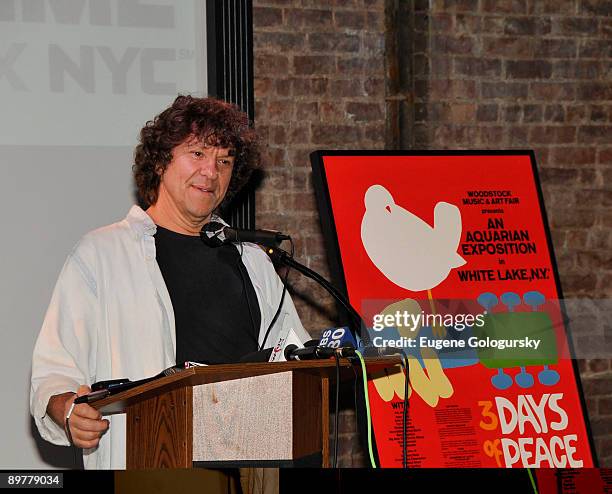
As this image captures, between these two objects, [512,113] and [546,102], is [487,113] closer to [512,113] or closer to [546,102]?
[512,113]

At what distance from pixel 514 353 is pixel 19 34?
2004 millimetres

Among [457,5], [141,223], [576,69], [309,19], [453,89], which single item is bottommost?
[141,223]

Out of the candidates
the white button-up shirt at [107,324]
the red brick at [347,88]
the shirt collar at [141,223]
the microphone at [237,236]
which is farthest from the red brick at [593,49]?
the microphone at [237,236]

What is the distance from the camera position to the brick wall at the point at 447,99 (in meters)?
3.90

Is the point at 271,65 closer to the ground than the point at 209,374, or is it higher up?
higher up

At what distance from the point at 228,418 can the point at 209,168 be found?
2.82 ft

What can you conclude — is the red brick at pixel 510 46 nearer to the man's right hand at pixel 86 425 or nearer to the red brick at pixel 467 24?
the red brick at pixel 467 24

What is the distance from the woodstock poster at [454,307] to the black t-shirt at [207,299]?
0.55m

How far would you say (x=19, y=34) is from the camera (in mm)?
3400

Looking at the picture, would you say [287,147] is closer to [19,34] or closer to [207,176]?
[19,34]

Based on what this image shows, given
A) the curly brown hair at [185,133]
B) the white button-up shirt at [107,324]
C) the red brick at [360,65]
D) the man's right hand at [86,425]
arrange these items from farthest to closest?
the red brick at [360,65]
the curly brown hair at [185,133]
the white button-up shirt at [107,324]
the man's right hand at [86,425]

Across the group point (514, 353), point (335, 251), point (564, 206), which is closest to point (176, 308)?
point (335, 251)

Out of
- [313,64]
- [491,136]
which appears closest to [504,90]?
[491,136]

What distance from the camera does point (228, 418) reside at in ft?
6.21
